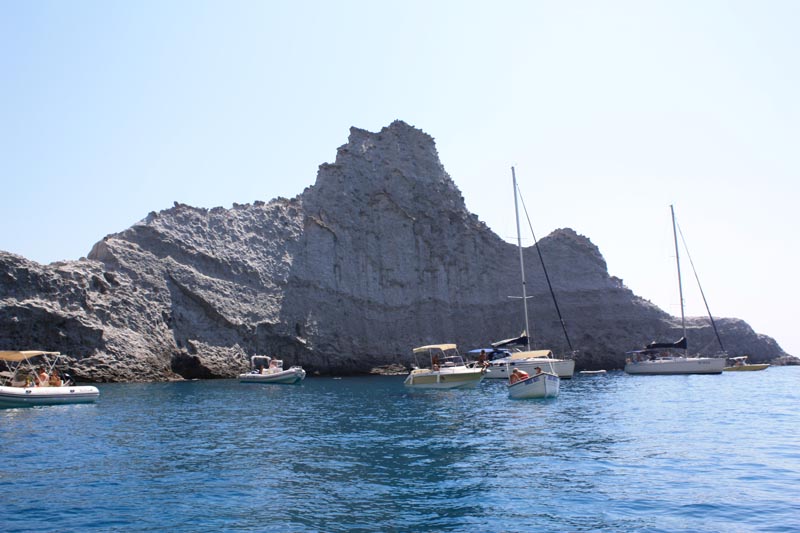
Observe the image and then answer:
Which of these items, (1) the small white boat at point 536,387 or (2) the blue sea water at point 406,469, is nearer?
(2) the blue sea water at point 406,469

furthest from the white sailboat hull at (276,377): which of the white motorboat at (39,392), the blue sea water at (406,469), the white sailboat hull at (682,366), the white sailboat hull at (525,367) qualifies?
the white sailboat hull at (682,366)

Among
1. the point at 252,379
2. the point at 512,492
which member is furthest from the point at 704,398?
the point at 252,379

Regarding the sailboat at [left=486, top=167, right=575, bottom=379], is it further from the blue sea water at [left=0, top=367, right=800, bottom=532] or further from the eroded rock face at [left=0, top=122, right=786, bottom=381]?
the blue sea water at [left=0, top=367, right=800, bottom=532]

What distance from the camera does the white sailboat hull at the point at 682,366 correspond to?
60250mm

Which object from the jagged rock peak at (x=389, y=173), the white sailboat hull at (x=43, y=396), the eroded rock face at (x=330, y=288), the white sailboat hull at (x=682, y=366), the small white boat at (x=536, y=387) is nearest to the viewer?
the white sailboat hull at (x=43, y=396)

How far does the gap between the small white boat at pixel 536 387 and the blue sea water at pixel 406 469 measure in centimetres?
373

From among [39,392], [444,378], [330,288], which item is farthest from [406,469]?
[330,288]

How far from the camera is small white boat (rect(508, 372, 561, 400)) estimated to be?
35.9 m

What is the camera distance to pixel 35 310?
164 feet

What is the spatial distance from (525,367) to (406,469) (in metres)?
36.7

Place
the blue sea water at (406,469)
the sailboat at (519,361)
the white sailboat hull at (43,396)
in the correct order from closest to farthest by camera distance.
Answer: the blue sea water at (406,469) < the white sailboat hull at (43,396) < the sailboat at (519,361)

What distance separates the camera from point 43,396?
35719 millimetres

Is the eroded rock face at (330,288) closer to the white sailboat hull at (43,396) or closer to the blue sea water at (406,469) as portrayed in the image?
the white sailboat hull at (43,396)

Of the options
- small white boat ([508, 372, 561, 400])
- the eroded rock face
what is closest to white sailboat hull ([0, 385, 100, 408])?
the eroded rock face
